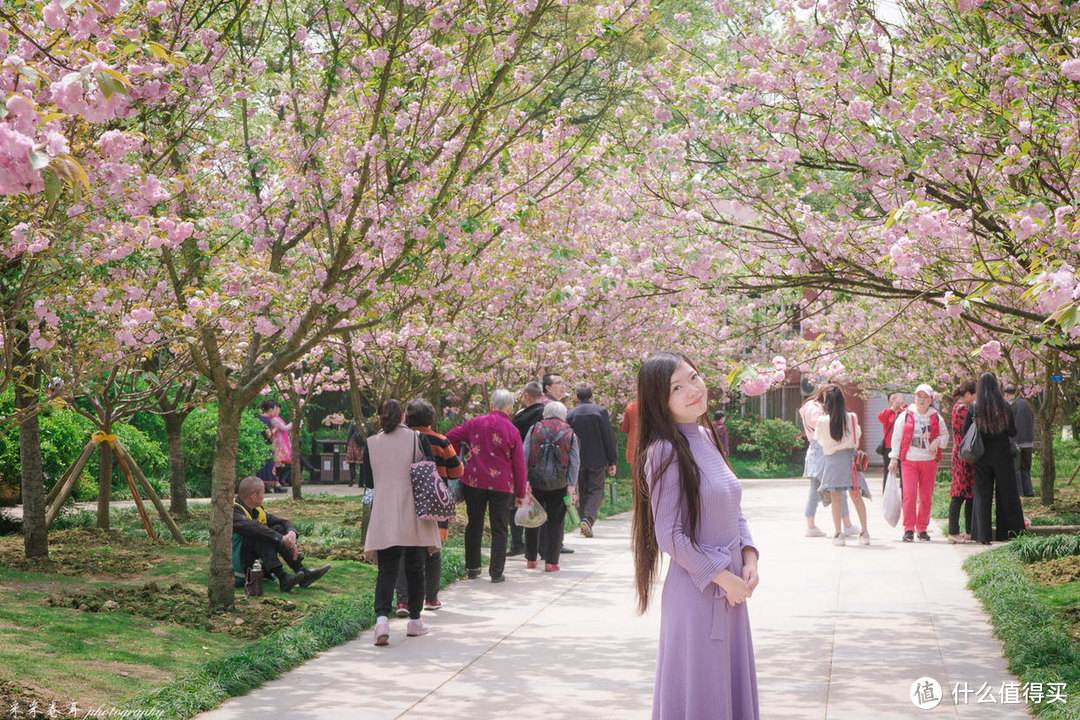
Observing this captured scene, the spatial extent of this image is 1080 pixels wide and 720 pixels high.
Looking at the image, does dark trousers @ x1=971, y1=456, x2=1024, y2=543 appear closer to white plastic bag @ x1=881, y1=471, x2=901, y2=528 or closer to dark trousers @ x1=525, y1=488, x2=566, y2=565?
white plastic bag @ x1=881, y1=471, x2=901, y2=528

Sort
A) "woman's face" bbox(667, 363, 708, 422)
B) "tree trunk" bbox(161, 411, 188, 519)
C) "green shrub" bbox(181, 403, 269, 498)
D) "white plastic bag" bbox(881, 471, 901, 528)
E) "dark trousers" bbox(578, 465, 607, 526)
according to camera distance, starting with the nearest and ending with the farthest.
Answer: "woman's face" bbox(667, 363, 708, 422), "white plastic bag" bbox(881, 471, 901, 528), "dark trousers" bbox(578, 465, 607, 526), "tree trunk" bbox(161, 411, 188, 519), "green shrub" bbox(181, 403, 269, 498)

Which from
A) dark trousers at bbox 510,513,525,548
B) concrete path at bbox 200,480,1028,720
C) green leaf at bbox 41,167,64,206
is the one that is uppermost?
green leaf at bbox 41,167,64,206

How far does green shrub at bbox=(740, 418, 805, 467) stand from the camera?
32.7 meters

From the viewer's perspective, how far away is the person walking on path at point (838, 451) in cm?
1273

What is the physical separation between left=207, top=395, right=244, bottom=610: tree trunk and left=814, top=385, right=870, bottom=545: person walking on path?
7168 mm

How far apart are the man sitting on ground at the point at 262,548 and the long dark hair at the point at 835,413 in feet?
20.3

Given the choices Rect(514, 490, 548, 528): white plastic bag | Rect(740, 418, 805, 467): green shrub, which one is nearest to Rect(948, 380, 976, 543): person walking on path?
Rect(514, 490, 548, 528): white plastic bag

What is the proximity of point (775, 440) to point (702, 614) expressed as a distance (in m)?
29.6

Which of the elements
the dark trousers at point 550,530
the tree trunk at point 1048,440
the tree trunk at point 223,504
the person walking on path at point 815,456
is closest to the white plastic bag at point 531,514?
the dark trousers at point 550,530

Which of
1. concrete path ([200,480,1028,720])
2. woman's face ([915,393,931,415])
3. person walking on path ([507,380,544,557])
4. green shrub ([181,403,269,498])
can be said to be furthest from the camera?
green shrub ([181,403,269,498])

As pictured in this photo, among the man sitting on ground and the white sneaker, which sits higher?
the man sitting on ground

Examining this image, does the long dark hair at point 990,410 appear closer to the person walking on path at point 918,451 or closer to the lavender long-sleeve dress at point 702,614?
the person walking on path at point 918,451

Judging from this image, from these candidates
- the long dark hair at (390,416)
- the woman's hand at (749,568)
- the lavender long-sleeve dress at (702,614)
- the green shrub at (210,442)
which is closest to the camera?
the lavender long-sleeve dress at (702,614)

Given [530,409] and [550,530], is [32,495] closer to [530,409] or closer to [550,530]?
[550,530]
